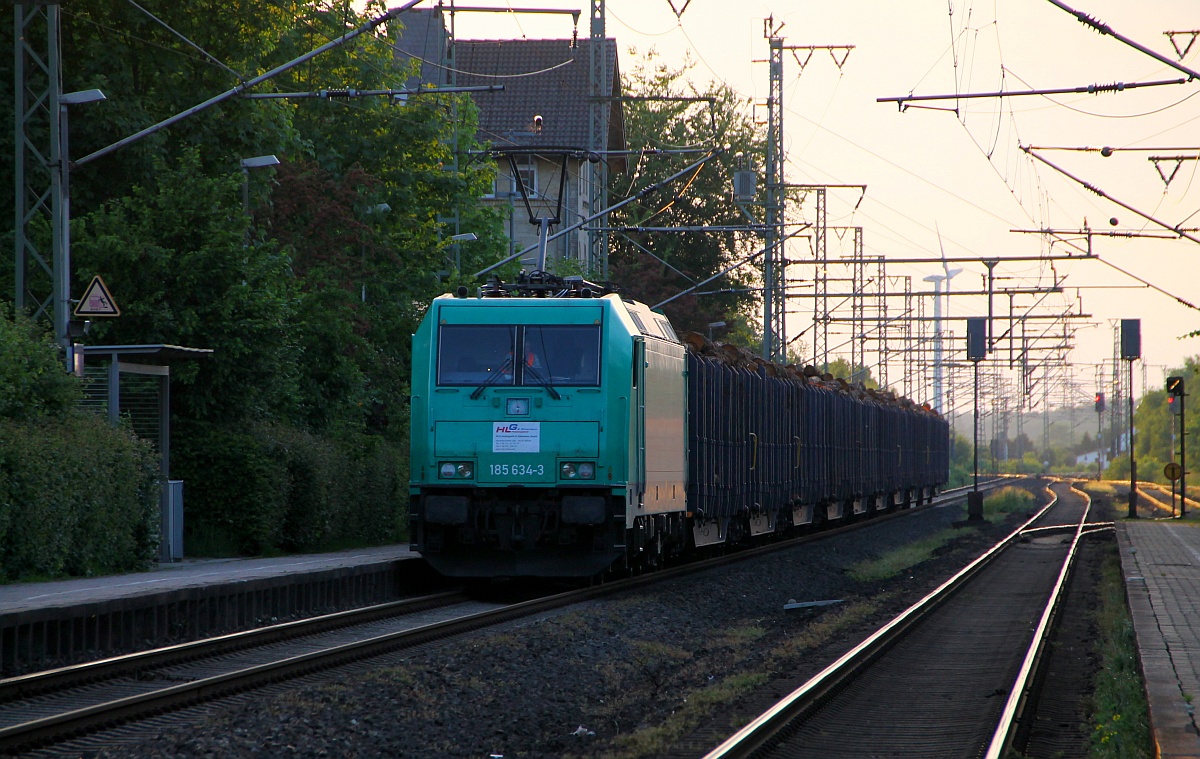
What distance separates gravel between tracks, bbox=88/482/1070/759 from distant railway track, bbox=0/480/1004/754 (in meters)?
0.41

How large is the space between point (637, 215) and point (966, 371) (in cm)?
2579

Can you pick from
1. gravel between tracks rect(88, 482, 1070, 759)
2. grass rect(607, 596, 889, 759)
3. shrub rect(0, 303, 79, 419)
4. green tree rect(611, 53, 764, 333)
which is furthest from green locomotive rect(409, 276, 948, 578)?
green tree rect(611, 53, 764, 333)

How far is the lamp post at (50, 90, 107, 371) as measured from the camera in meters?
17.6

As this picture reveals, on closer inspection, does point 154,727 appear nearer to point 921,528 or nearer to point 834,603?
point 834,603

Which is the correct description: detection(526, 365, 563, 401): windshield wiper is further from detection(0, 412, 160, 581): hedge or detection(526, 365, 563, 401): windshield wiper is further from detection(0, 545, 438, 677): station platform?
detection(0, 412, 160, 581): hedge

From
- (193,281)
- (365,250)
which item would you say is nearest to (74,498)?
(193,281)

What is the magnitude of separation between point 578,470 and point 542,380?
1.09m

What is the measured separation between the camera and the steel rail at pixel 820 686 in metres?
8.30

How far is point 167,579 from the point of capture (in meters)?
15.3

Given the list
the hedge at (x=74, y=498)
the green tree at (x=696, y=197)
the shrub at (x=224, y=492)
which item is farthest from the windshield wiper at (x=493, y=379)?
the green tree at (x=696, y=197)

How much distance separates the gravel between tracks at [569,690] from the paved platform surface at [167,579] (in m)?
2.87

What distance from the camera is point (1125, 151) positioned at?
25.0 meters

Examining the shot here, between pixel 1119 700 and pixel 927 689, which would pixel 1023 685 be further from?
pixel 927 689

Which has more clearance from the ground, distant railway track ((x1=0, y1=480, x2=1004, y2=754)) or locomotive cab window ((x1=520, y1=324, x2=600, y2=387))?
locomotive cab window ((x1=520, y1=324, x2=600, y2=387))
